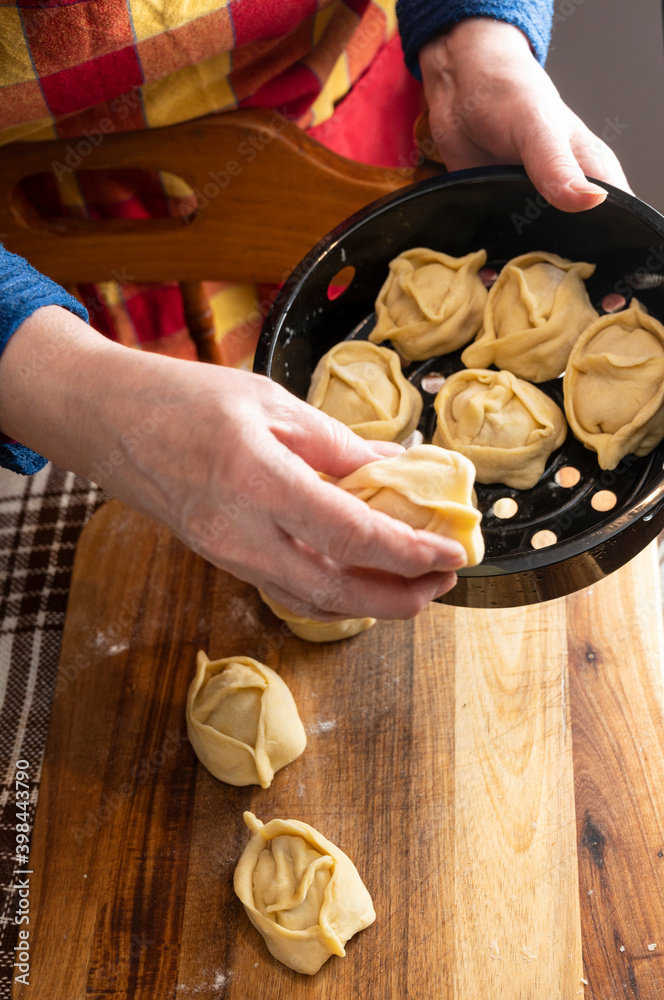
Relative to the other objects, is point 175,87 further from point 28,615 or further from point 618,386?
point 28,615

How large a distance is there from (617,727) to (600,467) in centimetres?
44

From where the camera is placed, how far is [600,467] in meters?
1.27

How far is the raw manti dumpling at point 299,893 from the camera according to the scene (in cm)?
118

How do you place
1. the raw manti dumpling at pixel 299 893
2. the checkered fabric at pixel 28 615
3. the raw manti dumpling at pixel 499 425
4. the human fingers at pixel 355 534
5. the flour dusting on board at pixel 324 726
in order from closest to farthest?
1. the human fingers at pixel 355 534
2. the raw manti dumpling at pixel 299 893
3. the raw manti dumpling at pixel 499 425
4. the flour dusting on board at pixel 324 726
5. the checkered fabric at pixel 28 615

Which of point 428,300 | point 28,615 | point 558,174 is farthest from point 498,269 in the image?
point 28,615

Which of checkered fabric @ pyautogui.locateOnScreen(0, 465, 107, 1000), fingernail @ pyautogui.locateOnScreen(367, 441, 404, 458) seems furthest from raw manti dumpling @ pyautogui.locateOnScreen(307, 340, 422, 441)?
checkered fabric @ pyautogui.locateOnScreen(0, 465, 107, 1000)

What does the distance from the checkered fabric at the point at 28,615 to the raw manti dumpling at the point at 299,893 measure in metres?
0.44

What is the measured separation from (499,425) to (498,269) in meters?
0.38

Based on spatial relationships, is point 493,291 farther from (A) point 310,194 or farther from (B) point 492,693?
(B) point 492,693

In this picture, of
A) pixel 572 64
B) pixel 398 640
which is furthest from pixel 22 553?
pixel 572 64

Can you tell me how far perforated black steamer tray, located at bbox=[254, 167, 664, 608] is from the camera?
1.08 meters

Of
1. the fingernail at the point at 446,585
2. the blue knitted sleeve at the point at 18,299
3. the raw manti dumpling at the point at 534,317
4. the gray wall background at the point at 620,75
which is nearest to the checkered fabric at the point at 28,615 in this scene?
the blue knitted sleeve at the point at 18,299

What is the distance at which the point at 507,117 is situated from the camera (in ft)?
4.46

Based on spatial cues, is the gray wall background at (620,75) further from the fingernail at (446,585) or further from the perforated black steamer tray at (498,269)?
the fingernail at (446,585)
